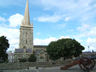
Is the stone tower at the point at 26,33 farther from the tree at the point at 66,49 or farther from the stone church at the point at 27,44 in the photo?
the tree at the point at 66,49

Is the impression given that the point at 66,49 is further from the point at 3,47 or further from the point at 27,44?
the point at 27,44

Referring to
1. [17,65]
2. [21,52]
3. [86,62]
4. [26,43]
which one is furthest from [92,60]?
[26,43]

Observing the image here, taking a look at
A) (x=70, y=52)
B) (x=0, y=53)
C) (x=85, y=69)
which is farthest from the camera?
(x=70, y=52)

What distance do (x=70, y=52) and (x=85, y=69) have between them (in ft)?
110

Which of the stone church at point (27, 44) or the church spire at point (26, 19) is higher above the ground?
the church spire at point (26, 19)

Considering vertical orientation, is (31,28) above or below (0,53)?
above

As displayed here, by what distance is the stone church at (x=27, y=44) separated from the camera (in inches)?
4250

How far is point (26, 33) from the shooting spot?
12162 centimetres

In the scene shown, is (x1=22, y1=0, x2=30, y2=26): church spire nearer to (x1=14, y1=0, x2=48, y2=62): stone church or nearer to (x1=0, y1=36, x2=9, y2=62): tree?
(x1=14, y1=0, x2=48, y2=62): stone church

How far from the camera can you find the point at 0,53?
165 feet

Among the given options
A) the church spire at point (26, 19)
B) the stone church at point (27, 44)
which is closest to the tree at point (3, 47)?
the stone church at point (27, 44)

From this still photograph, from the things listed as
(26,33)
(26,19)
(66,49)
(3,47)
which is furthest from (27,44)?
(3,47)

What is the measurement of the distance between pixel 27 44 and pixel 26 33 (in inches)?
371

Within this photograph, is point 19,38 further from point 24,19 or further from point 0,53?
point 0,53
